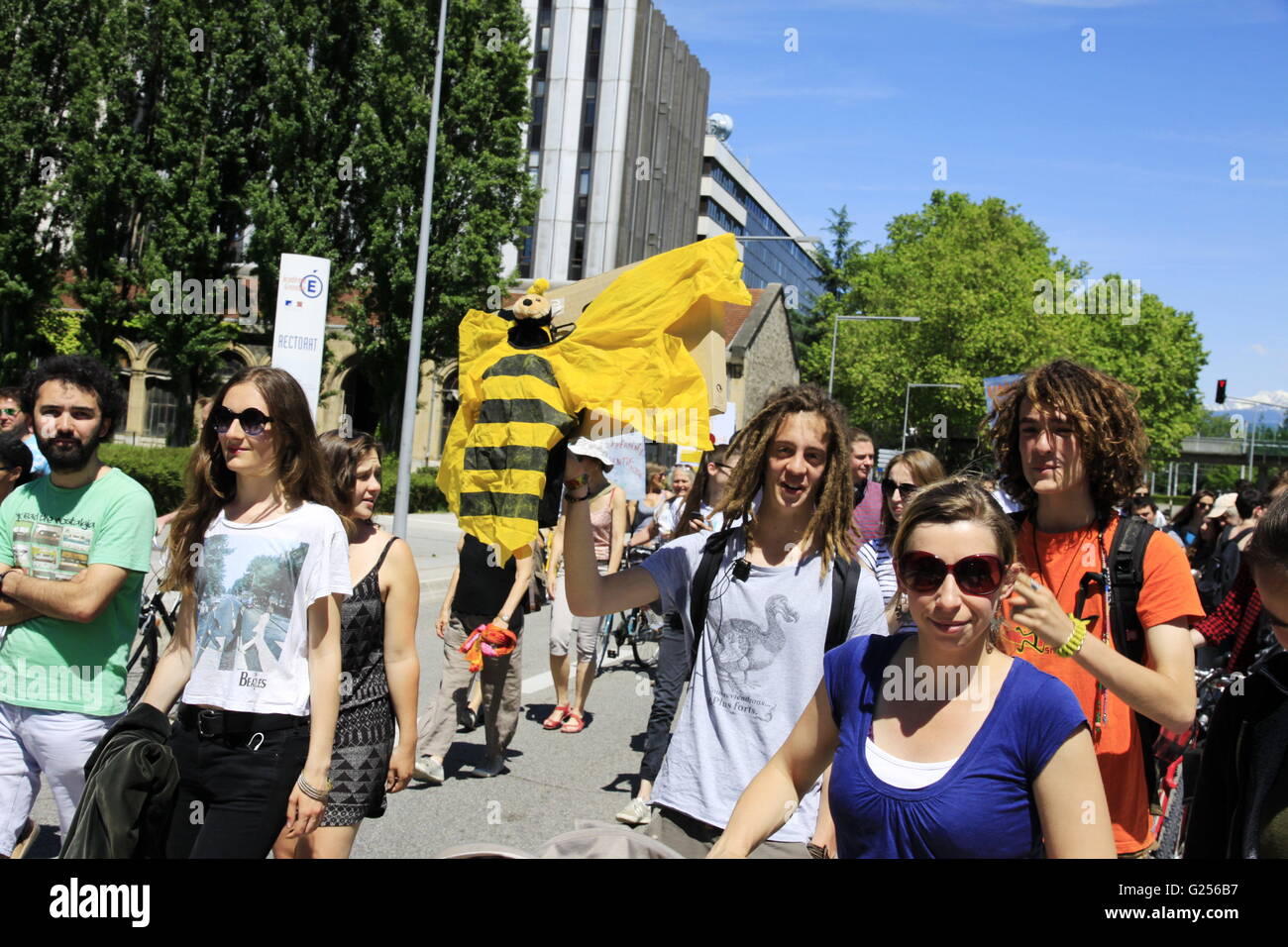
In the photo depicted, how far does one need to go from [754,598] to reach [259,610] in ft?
4.47

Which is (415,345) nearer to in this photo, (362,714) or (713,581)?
(362,714)

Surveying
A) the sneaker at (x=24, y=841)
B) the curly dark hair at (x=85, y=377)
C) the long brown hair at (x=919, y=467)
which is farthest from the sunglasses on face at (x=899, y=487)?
the sneaker at (x=24, y=841)

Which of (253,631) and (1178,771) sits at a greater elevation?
(253,631)

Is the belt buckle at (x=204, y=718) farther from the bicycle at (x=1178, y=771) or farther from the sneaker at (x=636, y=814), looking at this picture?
the sneaker at (x=636, y=814)

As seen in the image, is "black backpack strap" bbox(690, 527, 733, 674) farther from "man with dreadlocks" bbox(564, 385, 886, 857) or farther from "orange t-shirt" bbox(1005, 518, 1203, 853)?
"orange t-shirt" bbox(1005, 518, 1203, 853)

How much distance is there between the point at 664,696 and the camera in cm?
636

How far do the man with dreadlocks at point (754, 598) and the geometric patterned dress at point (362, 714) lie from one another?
1.04 meters

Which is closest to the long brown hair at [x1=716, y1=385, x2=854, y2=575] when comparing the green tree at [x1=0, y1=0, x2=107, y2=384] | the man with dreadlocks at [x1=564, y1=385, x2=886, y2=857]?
the man with dreadlocks at [x1=564, y1=385, x2=886, y2=857]

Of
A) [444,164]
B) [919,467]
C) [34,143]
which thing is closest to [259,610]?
[919,467]

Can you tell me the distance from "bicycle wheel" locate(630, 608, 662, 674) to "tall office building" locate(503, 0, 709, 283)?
4105 centimetres
